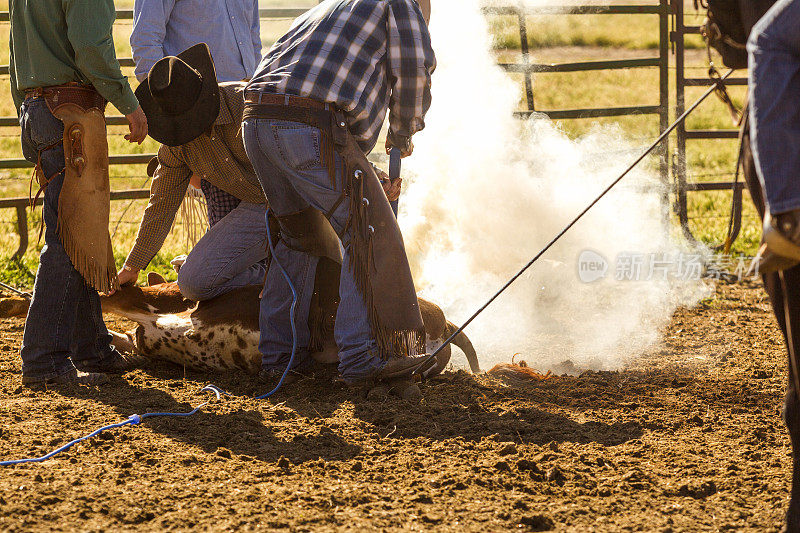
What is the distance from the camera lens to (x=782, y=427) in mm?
3391

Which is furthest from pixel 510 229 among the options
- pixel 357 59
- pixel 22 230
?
pixel 22 230

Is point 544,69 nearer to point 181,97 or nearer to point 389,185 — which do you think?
point 389,185

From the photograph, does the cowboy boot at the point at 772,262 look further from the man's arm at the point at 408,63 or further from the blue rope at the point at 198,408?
the blue rope at the point at 198,408

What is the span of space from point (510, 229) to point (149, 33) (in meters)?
2.49

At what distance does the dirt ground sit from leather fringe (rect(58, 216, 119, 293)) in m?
0.48

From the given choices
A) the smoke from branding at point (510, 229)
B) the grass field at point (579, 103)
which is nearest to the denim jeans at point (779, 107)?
the smoke from branding at point (510, 229)

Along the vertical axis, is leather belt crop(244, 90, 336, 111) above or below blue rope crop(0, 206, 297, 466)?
above

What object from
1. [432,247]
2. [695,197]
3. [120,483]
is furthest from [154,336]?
[695,197]

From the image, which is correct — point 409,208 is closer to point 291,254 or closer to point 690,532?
point 291,254

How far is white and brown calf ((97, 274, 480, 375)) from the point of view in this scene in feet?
14.1

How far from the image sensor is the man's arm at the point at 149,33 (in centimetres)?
482

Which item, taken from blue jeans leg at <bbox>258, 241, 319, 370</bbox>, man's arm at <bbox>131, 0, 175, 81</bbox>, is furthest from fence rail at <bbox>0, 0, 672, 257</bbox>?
blue jeans leg at <bbox>258, 241, 319, 370</bbox>

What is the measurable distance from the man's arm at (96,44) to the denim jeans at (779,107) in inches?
104

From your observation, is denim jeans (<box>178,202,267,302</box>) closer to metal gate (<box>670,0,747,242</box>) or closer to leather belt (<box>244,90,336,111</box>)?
leather belt (<box>244,90,336,111</box>)
